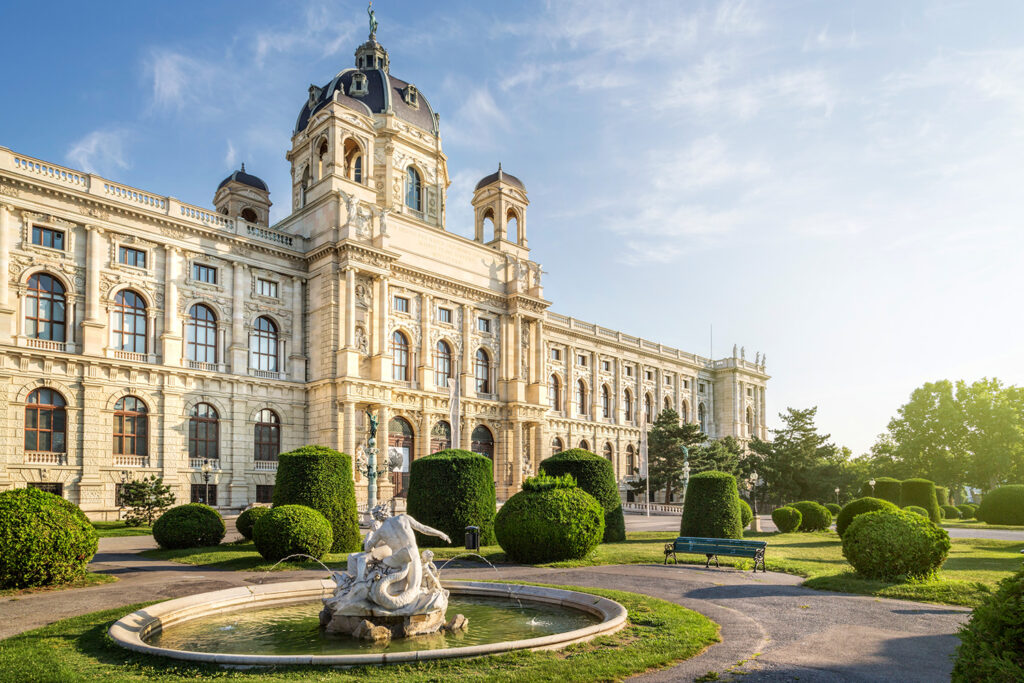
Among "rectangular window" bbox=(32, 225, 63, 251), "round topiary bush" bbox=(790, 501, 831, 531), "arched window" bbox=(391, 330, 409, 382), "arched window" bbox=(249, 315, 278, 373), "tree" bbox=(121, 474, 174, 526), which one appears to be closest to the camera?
"tree" bbox=(121, 474, 174, 526)

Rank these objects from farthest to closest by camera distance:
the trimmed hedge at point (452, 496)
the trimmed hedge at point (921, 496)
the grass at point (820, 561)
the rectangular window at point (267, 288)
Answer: the rectangular window at point (267, 288)
the trimmed hedge at point (921, 496)
the trimmed hedge at point (452, 496)
the grass at point (820, 561)

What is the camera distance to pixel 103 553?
22.6 m

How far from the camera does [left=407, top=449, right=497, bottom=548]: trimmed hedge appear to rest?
2341cm

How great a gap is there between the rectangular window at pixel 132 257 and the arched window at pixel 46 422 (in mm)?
7250

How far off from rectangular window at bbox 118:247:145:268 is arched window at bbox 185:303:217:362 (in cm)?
334

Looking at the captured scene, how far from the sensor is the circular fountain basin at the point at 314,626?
356 inches

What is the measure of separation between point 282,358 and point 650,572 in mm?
29212

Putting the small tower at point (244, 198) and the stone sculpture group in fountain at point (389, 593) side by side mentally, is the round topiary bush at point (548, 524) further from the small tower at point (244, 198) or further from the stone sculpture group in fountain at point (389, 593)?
the small tower at point (244, 198)

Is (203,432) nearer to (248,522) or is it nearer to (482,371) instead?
(248,522)

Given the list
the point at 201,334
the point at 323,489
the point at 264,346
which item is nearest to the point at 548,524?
the point at 323,489

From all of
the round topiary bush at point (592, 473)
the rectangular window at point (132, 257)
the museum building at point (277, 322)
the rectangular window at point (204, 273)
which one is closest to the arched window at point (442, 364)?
the museum building at point (277, 322)

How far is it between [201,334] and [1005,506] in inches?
1784

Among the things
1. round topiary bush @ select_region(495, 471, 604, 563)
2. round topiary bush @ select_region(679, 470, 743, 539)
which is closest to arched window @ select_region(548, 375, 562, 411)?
round topiary bush @ select_region(679, 470, 743, 539)

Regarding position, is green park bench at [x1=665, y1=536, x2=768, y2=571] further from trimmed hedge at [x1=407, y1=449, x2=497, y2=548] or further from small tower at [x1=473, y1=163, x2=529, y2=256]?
small tower at [x1=473, y1=163, x2=529, y2=256]
